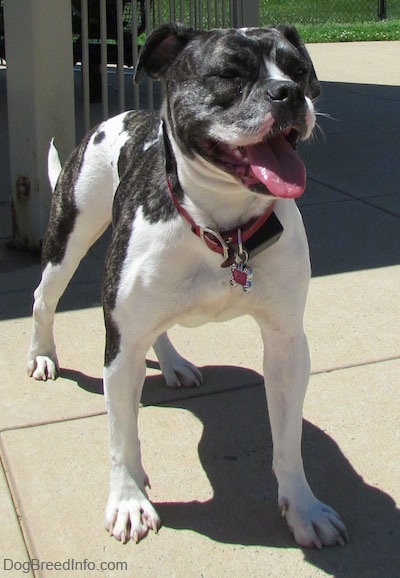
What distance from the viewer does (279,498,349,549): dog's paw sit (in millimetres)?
3416

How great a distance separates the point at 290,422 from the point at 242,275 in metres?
0.63

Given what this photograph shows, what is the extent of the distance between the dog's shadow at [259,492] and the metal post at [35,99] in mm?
2161

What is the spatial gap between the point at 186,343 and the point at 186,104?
2.14 meters

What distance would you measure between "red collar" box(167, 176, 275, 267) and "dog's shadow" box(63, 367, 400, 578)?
1021 mm

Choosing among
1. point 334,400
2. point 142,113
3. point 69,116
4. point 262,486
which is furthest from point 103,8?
point 262,486

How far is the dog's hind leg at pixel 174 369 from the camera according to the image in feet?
15.2

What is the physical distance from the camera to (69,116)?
20.7 feet

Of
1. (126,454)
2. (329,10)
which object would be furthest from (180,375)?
(329,10)

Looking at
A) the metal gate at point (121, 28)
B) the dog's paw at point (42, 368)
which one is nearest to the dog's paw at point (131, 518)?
the dog's paw at point (42, 368)

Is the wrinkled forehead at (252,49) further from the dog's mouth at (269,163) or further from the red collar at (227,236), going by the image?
the red collar at (227,236)

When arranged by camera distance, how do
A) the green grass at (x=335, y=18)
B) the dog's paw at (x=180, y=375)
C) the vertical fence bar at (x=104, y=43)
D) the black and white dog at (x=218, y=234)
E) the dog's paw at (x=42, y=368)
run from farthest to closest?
1. the green grass at (x=335, y=18)
2. the vertical fence bar at (x=104, y=43)
3. the dog's paw at (x=42, y=368)
4. the dog's paw at (x=180, y=375)
5. the black and white dog at (x=218, y=234)

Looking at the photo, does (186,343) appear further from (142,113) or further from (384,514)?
(384,514)

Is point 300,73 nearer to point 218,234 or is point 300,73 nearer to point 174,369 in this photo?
point 218,234

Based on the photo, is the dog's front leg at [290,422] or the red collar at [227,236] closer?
the red collar at [227,236]
